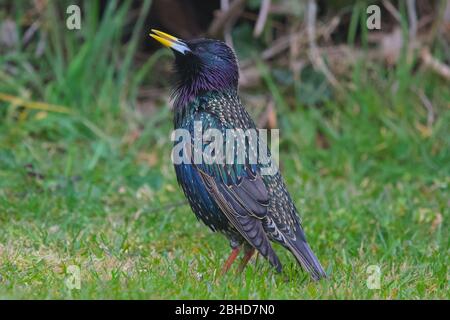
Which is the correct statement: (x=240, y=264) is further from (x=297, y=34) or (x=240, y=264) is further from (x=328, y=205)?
(x=297, y=34)

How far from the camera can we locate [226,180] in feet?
15.8

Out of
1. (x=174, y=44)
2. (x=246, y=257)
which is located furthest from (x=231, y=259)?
(x=174, y=44)

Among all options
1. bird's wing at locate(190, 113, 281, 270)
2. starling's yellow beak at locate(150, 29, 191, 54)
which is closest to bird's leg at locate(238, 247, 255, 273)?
bird's wing at locate(190, 113, 281, 270)

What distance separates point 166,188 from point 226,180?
1.68 m

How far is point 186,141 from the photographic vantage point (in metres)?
4.87

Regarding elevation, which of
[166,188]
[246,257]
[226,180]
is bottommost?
→ [246,257]

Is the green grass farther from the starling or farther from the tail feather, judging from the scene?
the starling

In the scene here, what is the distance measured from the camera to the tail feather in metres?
4.63

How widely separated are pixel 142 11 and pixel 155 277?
13.3ft

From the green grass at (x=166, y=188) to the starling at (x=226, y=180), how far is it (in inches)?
7.0

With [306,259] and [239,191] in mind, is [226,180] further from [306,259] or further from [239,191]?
[306,259]

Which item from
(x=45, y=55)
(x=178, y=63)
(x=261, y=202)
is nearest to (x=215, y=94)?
(x=178, y=63)

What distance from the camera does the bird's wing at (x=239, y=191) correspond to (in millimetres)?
4695

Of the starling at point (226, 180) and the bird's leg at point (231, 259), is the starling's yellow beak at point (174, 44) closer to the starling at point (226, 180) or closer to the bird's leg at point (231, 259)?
the starling at point (226, 180)
